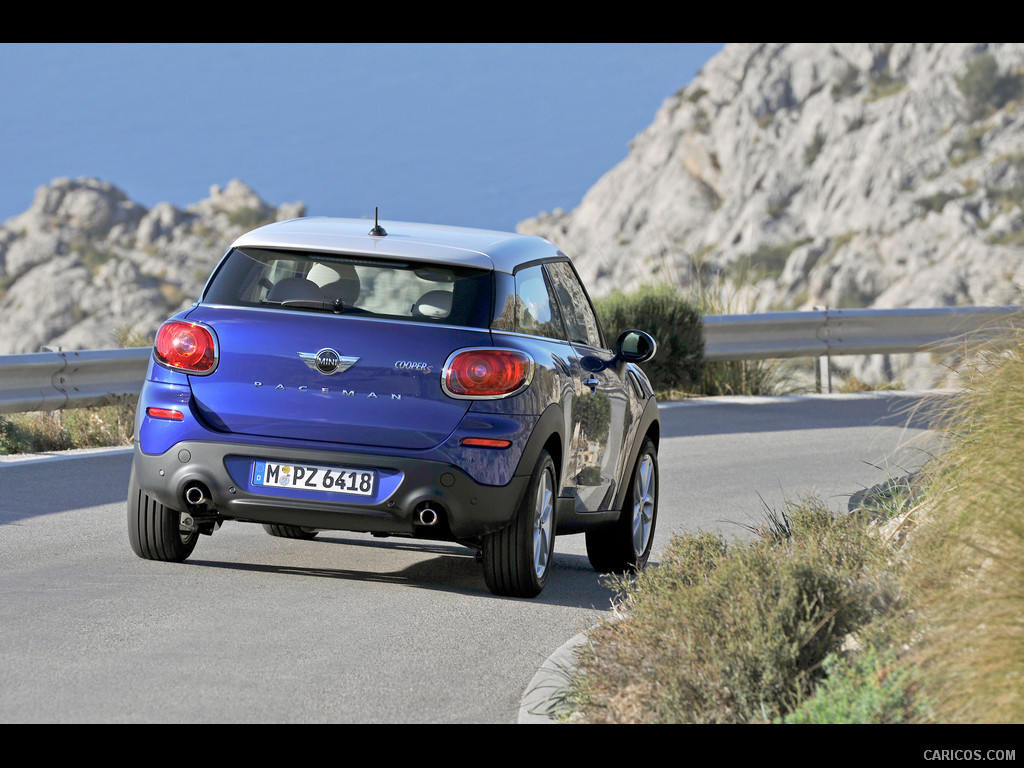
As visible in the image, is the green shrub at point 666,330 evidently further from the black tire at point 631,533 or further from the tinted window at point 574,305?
the tinted window at point 574,305

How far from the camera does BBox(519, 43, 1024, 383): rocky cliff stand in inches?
4131

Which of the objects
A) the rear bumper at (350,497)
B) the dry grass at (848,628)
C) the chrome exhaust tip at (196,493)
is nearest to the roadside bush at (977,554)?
the dry grass at (848,628)

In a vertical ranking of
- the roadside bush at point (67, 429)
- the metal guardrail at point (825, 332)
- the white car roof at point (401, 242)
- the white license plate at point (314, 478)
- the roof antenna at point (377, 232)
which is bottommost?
the metal guardrail at point (825, 332)

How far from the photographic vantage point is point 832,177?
125 meters

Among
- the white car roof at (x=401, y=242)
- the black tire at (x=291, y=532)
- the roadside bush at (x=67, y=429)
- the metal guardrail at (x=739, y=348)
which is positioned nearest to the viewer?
the white car roof at (x=401, y=242)

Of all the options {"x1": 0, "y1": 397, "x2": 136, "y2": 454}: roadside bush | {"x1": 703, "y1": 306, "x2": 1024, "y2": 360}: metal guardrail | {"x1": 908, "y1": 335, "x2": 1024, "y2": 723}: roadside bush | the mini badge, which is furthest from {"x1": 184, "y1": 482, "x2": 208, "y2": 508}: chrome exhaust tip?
{"x1": 703, "y1": 306, "x2": 1024, "y2": 360}: metal guardrail

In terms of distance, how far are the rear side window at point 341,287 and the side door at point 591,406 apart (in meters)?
0.92

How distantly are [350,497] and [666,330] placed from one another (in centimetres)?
1094

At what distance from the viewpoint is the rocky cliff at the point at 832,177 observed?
104938 millimetres

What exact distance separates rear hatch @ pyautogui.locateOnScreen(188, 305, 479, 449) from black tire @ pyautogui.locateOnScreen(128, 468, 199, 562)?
0.78 metres

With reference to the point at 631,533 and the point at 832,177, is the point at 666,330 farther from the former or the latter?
the point at 832,177

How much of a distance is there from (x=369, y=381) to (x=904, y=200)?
111 m

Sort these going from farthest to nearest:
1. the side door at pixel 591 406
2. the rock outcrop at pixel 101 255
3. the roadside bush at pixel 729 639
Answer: the rock outcrop at pixel 101 255
the side door at pixel 591 406
the roadside bush at pixel 729 639

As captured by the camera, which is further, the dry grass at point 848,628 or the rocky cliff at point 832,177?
the rocky cliff at point 832,177
